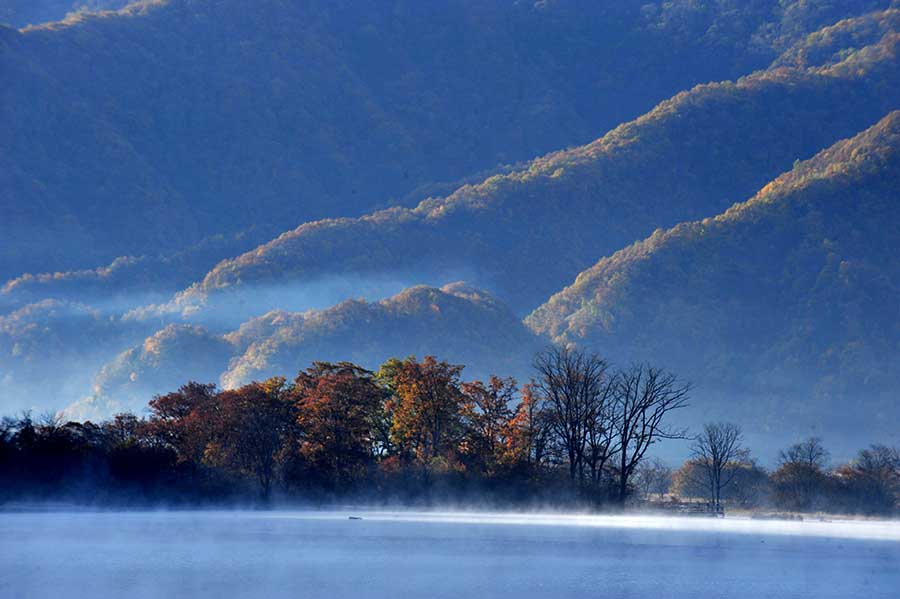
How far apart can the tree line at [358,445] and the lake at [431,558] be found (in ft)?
29.1

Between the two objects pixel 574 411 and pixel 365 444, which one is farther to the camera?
pixel 365 444

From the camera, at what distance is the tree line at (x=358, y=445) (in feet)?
232

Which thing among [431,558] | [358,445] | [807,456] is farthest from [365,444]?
[807,456]

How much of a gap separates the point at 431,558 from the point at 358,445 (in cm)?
3540

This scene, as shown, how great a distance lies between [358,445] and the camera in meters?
76.7

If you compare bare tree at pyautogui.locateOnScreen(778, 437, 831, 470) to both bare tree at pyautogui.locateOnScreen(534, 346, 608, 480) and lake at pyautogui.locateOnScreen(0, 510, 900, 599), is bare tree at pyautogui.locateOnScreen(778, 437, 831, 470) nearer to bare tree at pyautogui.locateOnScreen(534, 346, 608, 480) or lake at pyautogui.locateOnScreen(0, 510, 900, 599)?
bare tree at pyautogui.locateOnScreen(534, 346, 608, 480)

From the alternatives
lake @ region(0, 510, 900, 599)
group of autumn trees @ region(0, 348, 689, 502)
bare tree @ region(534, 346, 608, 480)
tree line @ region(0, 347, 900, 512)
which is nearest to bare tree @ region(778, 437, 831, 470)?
group of autumn trees @ region(0, 348, 689, 502)

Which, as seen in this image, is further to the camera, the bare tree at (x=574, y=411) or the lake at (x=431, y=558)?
the bare tree at (x=574, y=411)

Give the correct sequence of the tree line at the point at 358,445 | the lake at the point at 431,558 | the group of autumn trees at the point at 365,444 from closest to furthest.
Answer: the lake at the point at 431,558
the tree line at the point at 358,445
the group of autumn trees at the point at 365,444

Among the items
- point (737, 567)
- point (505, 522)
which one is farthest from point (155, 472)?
point (737, 567)

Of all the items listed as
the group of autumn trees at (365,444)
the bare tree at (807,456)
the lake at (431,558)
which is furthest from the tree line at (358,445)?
the bare tree at (807,456)

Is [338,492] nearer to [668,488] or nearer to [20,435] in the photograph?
[20,435]

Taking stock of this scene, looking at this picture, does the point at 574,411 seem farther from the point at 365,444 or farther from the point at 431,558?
the point at 431,558

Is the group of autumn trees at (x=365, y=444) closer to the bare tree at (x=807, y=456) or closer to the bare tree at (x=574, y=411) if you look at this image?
the bare tree at (x=574, y=411)
